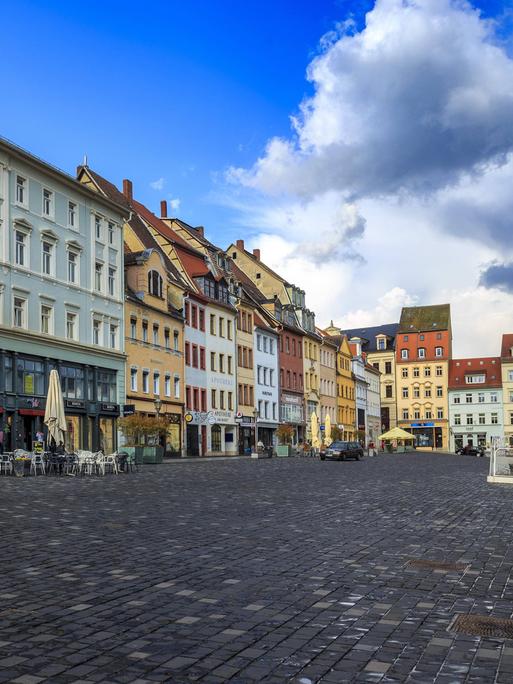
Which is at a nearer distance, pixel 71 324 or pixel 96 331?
pixel 71 324

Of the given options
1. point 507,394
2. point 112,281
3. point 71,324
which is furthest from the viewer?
point 507,394

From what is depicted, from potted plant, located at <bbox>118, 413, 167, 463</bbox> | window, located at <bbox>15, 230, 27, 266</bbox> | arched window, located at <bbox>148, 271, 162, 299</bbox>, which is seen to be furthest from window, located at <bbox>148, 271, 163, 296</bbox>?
potted plant, located at <bbox>118, 413, 167, 463</bbox>

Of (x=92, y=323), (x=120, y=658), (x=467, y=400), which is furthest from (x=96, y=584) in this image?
(x=467, y=400)

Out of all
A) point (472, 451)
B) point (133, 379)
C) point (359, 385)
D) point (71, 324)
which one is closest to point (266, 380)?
point (133, 379)

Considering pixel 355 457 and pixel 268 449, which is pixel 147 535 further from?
pixel 268 449

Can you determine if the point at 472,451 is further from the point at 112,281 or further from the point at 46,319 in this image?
the point at 46,319

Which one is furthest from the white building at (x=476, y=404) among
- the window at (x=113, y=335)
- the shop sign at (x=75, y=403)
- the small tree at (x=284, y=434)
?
the shop sign at (x=75, y=403)

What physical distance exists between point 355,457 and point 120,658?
54924mm

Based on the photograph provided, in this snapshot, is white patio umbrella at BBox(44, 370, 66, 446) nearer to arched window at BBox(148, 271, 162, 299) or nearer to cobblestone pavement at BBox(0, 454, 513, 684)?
cobblestone pavement at BBox(0, 454, 513, 684)

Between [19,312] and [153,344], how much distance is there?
14.3 m

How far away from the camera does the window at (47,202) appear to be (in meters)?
45.2

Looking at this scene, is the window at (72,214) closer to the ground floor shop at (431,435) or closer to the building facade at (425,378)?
the ground floor shop at (431,435)

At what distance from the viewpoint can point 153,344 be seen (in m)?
55.6

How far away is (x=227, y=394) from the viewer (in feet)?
224
